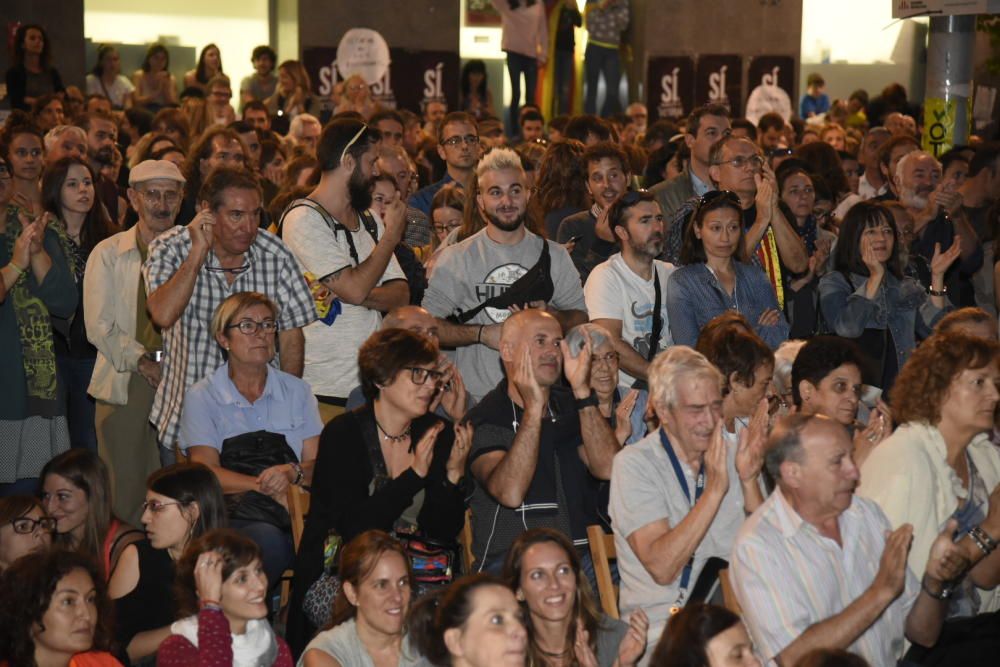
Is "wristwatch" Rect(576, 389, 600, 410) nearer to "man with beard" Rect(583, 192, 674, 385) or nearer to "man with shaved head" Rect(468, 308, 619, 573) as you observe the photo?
"man with shaved head" Rect(468, 308, 619, 573)

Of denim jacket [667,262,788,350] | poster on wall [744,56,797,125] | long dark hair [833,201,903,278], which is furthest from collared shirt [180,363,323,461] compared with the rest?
poster on wall [744,56,797,125]

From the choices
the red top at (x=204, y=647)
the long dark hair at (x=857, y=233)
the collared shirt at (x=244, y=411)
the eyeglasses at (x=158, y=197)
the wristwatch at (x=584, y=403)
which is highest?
the eyeglasses at (x=158, y=197)

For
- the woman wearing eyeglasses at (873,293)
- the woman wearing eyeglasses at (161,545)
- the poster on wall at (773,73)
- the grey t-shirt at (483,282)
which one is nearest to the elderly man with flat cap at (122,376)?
the grey t-shirt at (483,282)

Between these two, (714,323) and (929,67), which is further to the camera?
(929,67)

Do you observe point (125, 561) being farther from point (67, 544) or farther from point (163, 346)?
point (163, 346)

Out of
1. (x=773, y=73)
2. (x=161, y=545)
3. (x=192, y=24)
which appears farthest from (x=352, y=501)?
(x=773, y=73)

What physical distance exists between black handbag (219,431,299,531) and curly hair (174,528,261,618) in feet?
2.68

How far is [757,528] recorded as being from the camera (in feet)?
13.6

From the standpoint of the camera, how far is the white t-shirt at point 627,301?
6102 millimetres

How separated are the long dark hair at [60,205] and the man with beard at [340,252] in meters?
1.22

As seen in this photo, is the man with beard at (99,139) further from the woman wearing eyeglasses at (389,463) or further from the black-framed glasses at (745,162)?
the woman wearing eyeglasses at (389,463)

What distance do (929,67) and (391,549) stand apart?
7140mm

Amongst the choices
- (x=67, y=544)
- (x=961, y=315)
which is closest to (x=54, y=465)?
(x=67, y=544)

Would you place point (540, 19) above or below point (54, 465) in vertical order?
above
